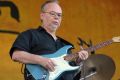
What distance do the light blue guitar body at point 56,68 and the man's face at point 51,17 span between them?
0.50 ft

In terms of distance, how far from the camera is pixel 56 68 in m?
2.84

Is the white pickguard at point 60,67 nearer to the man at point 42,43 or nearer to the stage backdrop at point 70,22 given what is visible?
the man at point 42,43

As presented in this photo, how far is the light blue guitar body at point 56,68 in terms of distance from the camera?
110 inches

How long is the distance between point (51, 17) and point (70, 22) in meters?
1.29

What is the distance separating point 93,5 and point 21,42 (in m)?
1.68

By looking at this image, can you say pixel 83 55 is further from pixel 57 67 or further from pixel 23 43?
pixel 23 43

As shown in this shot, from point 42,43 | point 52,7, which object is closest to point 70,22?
point 52,7

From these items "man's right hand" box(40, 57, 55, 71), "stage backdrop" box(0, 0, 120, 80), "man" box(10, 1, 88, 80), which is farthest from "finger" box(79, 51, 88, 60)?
"stage backdrop" box(0, 0, 120, 80)

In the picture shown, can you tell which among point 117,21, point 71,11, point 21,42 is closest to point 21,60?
point 21,42

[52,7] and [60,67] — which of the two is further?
[52,7]

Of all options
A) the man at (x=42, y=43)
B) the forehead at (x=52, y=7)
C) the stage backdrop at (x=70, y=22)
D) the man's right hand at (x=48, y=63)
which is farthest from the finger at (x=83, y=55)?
the stage backdrop at (x=70, y=22)

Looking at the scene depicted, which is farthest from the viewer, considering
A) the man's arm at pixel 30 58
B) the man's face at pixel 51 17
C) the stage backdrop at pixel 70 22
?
the stage backdrop at pixel 70 22

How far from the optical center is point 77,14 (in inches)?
169

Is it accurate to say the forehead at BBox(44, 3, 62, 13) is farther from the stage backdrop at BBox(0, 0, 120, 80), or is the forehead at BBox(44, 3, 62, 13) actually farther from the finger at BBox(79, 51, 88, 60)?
the stage backdrop at BBox(0, 0, 120, 80)
